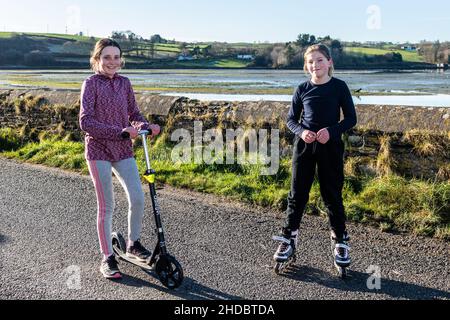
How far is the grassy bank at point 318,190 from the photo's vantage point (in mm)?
5809

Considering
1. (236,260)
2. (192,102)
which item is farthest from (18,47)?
(236,260)

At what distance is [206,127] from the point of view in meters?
8.77

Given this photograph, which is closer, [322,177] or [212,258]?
[322,177]

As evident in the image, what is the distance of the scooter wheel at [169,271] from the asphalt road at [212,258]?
7 centimetres

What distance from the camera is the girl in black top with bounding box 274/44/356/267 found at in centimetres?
480

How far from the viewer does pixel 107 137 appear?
461 centimetres

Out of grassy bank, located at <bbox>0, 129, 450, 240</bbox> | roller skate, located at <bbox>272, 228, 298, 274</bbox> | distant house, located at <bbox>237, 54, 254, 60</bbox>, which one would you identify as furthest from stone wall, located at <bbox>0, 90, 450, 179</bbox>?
distant house, located at <bbox>237, 54, 254, 60</bbox>

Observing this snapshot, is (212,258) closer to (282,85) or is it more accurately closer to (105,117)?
(105,117)

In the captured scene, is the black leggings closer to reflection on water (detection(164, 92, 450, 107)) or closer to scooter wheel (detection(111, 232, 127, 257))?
scooter wheel (detection(111, 232, 127, 257))

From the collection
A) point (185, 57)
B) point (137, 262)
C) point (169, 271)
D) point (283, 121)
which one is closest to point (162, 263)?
point (169, 271)

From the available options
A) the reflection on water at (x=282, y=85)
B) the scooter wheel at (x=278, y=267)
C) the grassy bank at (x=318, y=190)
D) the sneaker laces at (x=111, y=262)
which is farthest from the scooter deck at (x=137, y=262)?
the reflection on water at (x=282, y=85)

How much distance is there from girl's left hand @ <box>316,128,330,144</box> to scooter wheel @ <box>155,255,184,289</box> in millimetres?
1613

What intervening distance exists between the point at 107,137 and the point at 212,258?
1511mm
